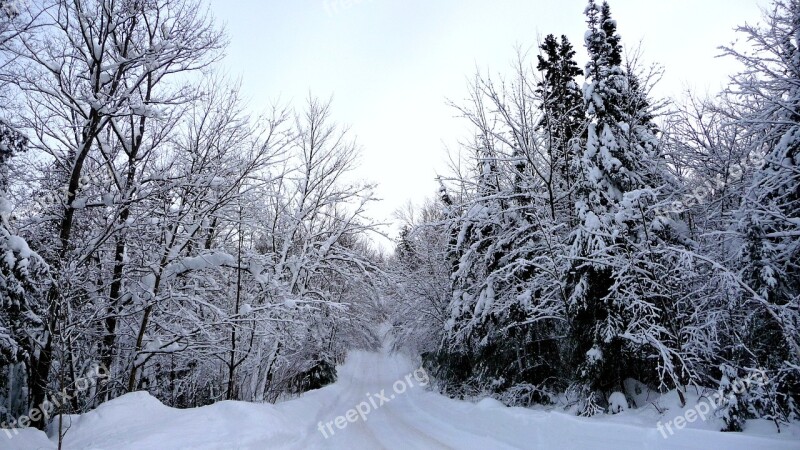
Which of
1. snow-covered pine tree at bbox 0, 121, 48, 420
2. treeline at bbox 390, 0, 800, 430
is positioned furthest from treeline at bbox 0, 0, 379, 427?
treeline at bbox 390, 0, 800, 430

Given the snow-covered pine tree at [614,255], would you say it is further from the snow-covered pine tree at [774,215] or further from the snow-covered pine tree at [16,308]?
the snow-covered pine tree at [16,308]

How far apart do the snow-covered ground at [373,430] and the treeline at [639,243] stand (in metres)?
1.16

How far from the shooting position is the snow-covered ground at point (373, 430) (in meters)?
5.55

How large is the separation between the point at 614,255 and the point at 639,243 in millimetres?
558

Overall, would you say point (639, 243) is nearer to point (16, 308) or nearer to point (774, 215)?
Result: point (774, 215)

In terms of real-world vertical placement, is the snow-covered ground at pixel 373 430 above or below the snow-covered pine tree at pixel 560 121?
below

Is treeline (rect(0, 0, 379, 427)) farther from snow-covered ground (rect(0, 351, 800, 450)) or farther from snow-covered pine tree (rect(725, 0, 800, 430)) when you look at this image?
snow-covered pine tree (rect(725, 0, 800, 430))

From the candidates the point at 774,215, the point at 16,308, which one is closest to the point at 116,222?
the point at 16,308

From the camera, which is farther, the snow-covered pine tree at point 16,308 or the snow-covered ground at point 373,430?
the snow-covered pine tree at point 16,308

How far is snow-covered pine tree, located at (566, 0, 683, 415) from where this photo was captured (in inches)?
317

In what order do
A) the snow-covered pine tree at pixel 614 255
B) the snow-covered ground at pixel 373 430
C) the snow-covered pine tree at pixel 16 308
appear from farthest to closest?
the snow-covered pine tree at pixel 614 255 → the snow-covered pine tree at pixel 16 308 → the snow-covered ground at pixel 373 430

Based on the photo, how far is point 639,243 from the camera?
28.0 feet

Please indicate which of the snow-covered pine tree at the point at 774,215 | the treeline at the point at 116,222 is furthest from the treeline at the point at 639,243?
the treeline at the point at 116,222

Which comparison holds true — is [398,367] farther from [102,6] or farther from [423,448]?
[102,6]
